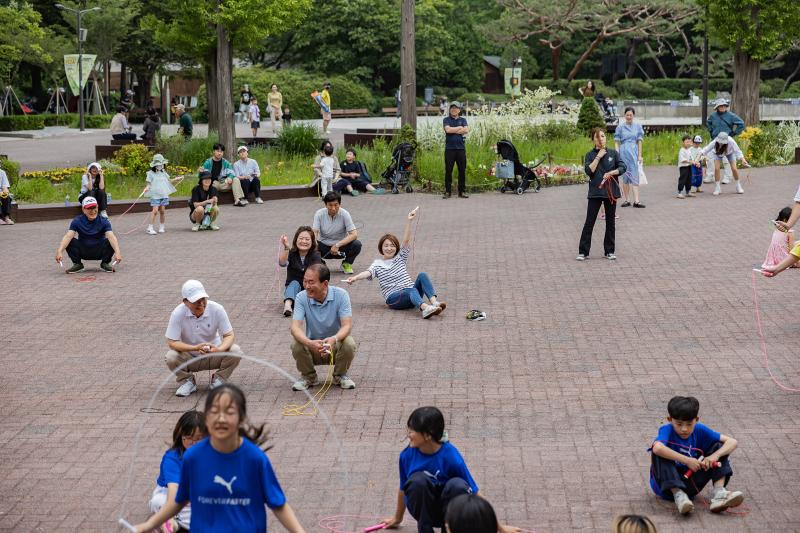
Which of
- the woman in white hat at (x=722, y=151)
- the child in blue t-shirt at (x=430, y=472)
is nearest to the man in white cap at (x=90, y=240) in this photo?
the child in blue t-shirt at (x=430, y=472)

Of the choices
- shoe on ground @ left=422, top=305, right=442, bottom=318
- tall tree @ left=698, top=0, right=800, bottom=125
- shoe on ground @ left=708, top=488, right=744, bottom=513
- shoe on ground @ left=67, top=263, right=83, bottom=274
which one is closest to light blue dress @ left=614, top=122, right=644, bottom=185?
shoe on ground @ left=422, top=305, right=442, bottom=318

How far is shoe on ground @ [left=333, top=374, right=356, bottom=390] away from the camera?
9211 millimetres

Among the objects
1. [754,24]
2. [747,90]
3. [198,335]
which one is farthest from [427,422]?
[747,90]

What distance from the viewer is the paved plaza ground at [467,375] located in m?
6.93

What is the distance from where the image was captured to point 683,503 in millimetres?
6438

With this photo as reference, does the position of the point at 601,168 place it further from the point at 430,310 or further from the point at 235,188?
the point at 235,188

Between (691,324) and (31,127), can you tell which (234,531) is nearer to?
(691,324)

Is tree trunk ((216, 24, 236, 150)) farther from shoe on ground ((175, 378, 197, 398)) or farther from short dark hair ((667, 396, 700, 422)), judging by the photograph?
short dark hair ((667, 396, 700, 422))

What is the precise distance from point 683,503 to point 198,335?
4.25m

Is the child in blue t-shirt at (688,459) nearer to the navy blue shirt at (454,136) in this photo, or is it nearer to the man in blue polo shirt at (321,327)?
the man in blue polo shirt at (321,327)

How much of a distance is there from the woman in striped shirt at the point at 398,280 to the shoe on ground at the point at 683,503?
5605 millimetres

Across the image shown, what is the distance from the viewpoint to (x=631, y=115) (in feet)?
67.3

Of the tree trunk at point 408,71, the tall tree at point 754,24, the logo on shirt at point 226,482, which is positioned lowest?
the logo on shirt at point 226,482

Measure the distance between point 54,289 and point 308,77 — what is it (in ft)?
136
